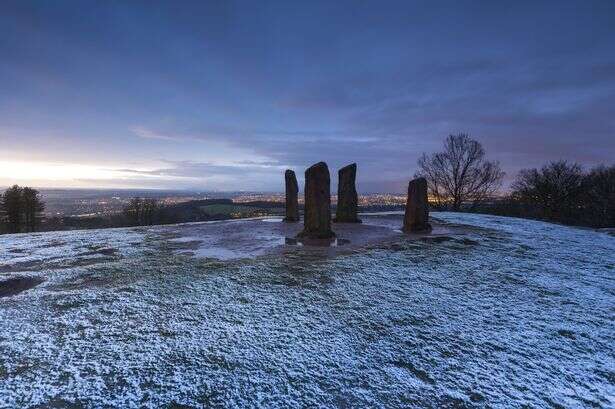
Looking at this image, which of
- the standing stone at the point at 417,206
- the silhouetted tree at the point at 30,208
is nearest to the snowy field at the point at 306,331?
the standing stone at the point at 417,206

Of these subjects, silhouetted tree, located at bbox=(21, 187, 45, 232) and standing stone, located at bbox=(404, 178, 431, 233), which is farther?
silhouetted tree, located at bbox=(21, 187, 45, 232)

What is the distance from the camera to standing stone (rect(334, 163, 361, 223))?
17.5m

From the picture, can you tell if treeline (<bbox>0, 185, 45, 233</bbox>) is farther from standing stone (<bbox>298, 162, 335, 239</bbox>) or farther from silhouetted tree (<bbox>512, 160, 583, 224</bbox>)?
silhouetted tree (<bbox>512, 160, 583, 224</bbox>)

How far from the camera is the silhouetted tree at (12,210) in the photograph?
2988 cm

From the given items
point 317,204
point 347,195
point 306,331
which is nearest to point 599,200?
point 347,195

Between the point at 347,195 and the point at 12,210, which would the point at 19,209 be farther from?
the point at 347,195

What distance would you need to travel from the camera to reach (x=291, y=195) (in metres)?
18.4

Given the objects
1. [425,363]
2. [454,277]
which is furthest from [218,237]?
[425,363]

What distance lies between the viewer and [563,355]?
443 centimetres

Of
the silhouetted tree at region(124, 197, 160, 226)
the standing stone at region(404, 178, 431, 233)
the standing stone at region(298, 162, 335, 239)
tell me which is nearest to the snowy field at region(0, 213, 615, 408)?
the standing stone at region(298, 162, 335, 239)

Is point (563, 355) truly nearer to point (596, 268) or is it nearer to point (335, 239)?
point (596, 268)

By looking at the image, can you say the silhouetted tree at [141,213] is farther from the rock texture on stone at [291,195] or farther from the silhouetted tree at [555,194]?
the silhouetted tree at [555,194]

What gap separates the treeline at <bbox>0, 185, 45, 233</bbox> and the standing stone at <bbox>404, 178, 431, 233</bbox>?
122ft

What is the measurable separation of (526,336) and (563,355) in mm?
520
